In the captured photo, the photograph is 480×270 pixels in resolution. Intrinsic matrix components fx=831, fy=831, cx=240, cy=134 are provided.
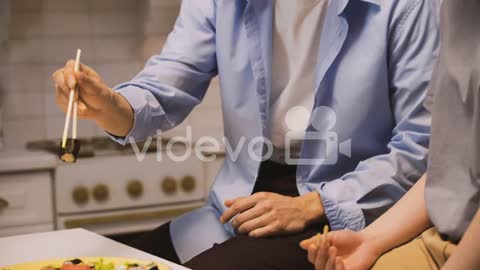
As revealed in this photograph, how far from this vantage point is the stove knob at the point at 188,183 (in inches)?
107

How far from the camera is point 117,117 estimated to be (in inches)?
62.8

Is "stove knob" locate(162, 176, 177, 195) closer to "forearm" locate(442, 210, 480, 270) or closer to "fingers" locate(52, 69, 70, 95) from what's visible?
"fingers" locate(52, 69, 70, 95)

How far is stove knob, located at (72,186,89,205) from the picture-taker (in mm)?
2564

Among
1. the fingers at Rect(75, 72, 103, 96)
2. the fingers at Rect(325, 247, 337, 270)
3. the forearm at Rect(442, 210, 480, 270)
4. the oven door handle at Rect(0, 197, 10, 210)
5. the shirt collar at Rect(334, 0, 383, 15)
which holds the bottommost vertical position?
the oven door handle at Rect(0, 197, 10, 210)

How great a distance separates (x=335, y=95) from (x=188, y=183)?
1205 millimetres

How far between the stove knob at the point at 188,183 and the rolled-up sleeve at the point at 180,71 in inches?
37.0

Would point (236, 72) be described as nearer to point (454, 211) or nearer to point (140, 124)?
point (140, 124)

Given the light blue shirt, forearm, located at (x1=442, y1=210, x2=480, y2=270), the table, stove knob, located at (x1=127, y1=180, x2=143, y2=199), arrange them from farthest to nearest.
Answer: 1. stove knob, located at (x1=127, y1=180, x2=143, y2=199)
2. the light blue shirt
3. the table
4. forearm, located at (x1=442, y1=210, x2=480, y2=270)

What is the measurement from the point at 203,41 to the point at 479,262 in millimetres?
838

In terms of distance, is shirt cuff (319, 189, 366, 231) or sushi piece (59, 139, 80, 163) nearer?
sushi piece (59, 139, 80, 163)

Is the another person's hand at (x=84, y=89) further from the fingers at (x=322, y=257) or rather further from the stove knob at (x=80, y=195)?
the stove knob at (x=80, y=195)

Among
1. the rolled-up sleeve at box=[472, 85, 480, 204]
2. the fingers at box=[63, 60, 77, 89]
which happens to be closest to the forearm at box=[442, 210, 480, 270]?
the rolled-up sleeve at box=[472, 85, 480, 204]

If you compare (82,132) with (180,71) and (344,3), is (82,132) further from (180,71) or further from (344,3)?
(344,3)

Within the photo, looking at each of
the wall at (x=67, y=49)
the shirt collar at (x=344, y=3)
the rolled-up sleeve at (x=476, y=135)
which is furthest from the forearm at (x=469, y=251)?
the wall at (x=67, y=49)
